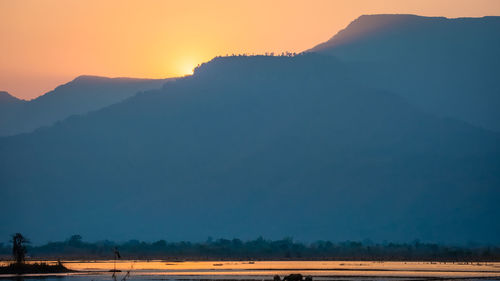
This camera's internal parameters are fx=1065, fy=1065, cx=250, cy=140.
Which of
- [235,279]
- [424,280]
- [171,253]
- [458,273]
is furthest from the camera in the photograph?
[171,253]

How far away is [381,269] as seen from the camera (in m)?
114

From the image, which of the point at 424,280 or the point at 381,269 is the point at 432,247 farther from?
the point at 424,280

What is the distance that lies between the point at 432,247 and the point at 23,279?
106 metres

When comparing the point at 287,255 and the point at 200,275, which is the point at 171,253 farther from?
the point at 200,275

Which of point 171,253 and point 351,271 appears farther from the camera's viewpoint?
point 171,253

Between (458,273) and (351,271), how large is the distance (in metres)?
12.2

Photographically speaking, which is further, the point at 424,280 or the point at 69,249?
the point at 69,249

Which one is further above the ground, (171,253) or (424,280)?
(171,253)

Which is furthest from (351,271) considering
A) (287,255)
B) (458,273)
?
(287,255)

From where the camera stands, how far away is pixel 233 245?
197 m

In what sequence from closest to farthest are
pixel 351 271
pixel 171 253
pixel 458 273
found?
pixel 458 273 → pixel 351 271 → pixel 171 253

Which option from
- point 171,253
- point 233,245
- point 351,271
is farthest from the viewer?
point 233,245

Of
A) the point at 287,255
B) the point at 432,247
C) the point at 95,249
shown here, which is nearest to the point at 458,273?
the point at 287,255

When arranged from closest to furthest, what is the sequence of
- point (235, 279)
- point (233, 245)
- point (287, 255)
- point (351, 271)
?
point (235, 279) → point (351, 271) → point (287, 255) → point (233, 245)
